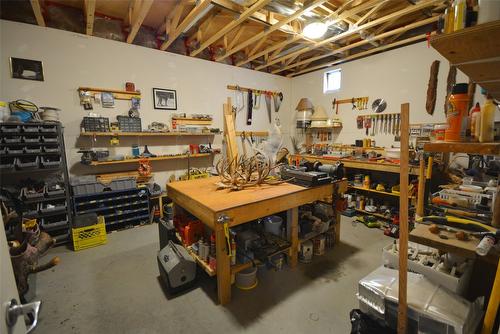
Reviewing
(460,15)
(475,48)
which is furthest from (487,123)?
(460,15)

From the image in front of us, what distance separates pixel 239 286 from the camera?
201cm

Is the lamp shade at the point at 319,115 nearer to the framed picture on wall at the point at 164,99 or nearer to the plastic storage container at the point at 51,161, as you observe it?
the framed picture on wall at the point at 164,99

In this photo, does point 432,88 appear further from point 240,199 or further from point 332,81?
point 240,199

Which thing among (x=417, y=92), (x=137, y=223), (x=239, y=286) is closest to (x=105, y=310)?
(x=239, y=286)

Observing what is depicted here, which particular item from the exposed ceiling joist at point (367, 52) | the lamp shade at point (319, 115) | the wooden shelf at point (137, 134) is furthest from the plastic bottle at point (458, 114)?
the lamp shade at point (319, 115)

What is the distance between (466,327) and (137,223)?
3.60 meters

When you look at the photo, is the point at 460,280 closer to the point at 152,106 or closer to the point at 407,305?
the point at 407,305

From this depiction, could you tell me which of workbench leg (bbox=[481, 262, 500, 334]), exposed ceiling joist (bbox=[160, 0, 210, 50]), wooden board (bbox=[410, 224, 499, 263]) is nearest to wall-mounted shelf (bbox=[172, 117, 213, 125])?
exposed ceiling joist (bbox=[160, 0, 210, 50])

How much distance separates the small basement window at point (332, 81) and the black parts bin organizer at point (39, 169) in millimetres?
4487

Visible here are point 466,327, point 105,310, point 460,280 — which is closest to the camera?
point 466,327

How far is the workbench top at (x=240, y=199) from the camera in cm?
167

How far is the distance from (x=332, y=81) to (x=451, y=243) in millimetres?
4147

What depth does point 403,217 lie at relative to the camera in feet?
3.42

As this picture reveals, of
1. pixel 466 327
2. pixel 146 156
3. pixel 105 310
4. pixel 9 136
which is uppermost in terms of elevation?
pixel 9 136
